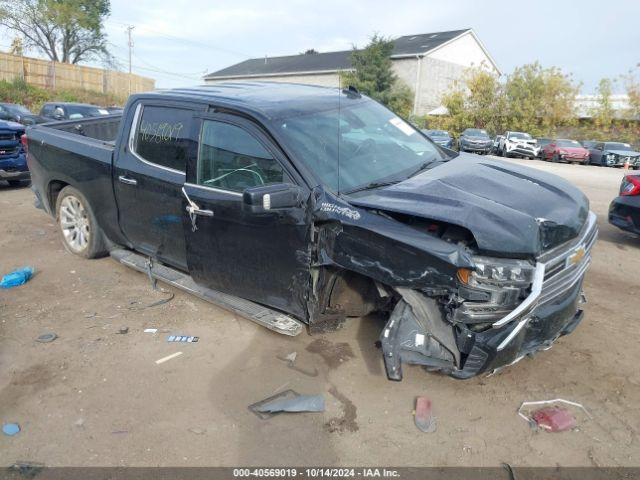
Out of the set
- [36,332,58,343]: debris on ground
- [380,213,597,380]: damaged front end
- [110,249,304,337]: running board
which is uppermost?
[380,213,597,380]: damaged front end

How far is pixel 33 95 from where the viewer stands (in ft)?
108

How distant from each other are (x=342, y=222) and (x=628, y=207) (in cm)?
524

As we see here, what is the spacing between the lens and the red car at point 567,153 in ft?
87.0

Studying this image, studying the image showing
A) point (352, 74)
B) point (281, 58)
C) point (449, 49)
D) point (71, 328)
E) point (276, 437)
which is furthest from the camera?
point (281, 58)

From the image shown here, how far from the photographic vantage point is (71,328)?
4.38 metres

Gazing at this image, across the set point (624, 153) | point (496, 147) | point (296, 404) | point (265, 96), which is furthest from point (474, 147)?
point (296, 404)

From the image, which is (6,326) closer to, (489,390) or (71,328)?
(71,328)

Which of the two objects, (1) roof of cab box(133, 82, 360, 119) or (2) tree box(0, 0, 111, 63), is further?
(2) tree box(0, 0, 111, 63)

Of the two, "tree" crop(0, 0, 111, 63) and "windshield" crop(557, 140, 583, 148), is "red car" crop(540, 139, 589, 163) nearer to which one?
"windshield" crop(557, 140, 583, 148)

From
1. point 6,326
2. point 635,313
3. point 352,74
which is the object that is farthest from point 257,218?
point 352,74

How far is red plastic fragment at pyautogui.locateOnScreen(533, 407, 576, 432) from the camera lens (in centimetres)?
304

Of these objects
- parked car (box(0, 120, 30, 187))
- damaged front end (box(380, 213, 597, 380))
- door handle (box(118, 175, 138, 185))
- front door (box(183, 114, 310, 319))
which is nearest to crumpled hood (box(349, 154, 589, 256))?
damaged front end (box(380, 213, 597, 380))

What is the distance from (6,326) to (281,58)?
57.1 meters

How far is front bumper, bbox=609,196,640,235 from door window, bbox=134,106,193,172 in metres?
5.69
